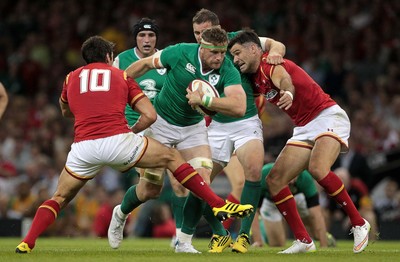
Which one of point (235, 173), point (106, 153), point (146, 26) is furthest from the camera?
point (235, 173)

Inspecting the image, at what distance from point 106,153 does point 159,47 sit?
1148 centimetres

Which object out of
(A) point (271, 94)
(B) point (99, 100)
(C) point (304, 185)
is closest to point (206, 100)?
(B) point (99, 100)

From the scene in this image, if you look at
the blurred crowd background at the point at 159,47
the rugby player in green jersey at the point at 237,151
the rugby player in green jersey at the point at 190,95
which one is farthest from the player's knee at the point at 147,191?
the blurred crowd background at the point at 159,47

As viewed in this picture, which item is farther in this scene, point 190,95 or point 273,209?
point 273,209

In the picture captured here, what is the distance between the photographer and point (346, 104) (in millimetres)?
19125

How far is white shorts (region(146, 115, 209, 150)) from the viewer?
10656mm

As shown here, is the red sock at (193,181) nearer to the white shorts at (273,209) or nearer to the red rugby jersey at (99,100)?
the red rugby jersey at (99,100)

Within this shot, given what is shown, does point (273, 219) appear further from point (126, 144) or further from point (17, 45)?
point (17, 45)

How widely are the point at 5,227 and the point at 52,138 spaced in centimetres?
317

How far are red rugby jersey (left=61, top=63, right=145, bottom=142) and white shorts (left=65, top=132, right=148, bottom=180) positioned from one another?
7 centimetres

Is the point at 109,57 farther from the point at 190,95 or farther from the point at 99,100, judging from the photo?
the point at 190,95

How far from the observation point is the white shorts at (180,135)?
10656mm

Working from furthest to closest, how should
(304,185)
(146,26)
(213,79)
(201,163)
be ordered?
(304,185), (146,26), (201,163), (213,79)

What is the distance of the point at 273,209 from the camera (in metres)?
14.0
